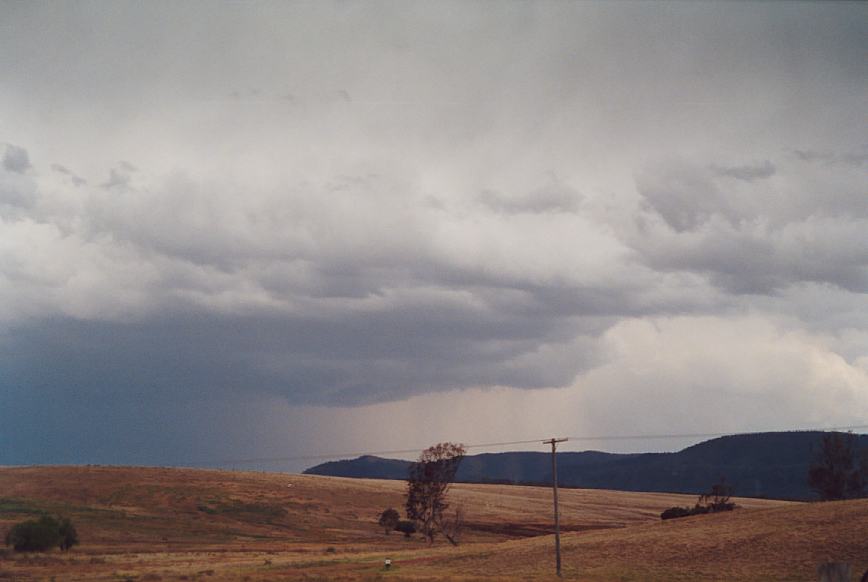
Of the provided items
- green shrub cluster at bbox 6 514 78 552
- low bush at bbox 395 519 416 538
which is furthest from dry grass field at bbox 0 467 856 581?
low bush at bbox 395 519 416 538

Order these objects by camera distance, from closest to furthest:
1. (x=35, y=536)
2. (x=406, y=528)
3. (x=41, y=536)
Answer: (x=35, y=536), (x=41, y=536), (x=406, y=528)

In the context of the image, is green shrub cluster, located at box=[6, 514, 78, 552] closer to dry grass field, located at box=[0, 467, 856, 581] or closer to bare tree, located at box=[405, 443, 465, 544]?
dry grass field, located at box=[0, 467, 856, 581]

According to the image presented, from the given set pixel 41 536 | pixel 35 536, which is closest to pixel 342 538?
pixel 41 536

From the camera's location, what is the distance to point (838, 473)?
13888cm

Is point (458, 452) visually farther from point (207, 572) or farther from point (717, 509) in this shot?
point (207, 572)

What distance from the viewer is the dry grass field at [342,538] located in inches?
2616

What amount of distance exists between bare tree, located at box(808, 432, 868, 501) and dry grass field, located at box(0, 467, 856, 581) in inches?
1388

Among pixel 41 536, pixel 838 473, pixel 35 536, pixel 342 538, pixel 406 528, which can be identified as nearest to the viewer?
pixel 35 536

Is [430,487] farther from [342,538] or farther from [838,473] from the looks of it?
[838,473]

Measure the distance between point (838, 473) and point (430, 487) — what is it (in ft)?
226

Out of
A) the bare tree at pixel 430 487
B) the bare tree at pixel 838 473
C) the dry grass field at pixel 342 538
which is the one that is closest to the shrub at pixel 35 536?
the dry grass field at pixel 342 538

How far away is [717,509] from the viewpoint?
436ft

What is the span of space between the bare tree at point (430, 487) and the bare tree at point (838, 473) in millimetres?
61511

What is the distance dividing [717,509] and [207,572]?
93.0 metres
